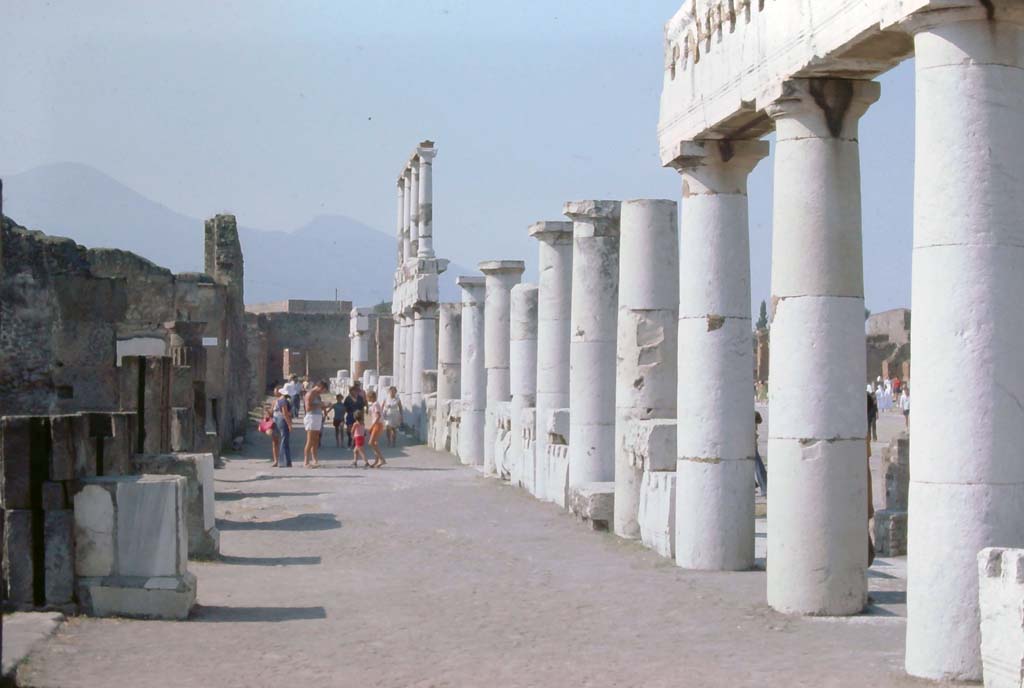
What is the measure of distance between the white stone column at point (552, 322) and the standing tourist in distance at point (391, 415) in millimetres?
10982

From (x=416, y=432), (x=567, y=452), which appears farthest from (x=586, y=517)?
(x=416, y=432)

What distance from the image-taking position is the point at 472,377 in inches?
941

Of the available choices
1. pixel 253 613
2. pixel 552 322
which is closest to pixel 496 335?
pixel 552 322

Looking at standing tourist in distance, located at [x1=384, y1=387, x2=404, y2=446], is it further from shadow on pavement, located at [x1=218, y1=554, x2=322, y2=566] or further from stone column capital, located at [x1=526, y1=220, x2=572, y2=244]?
shadow on pavement, located at [x1=218, y1=554, x2=322, y2=566]

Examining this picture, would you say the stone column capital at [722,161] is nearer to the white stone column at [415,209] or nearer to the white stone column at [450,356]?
the white stone column at [450,356]

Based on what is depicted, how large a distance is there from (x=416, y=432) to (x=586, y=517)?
16.5 metres

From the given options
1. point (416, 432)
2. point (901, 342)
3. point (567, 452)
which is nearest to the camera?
point (567, 452)

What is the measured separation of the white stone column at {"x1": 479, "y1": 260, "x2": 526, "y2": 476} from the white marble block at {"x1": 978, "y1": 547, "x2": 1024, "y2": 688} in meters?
14.6

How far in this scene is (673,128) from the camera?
11.3 meters

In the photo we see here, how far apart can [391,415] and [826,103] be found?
67.9 ft

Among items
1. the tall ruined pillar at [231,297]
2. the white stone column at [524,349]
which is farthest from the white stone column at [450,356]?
the white stone column at [524,349]

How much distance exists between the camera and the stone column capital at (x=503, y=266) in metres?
21.6

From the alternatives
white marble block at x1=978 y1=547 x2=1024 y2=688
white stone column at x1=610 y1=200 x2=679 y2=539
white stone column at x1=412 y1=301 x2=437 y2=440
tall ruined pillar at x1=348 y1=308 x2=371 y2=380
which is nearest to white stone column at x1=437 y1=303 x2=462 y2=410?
white stone column at x1=412 y1=301 x2=437 y2=440

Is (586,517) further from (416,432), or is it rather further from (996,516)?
(416,432)
